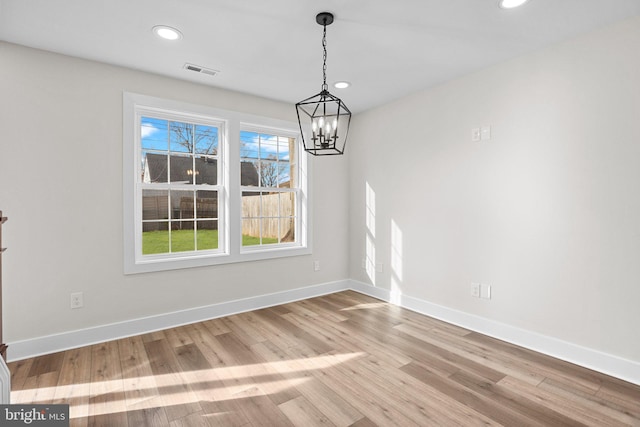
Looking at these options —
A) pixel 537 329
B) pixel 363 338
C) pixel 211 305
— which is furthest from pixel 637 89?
pixel 211 305

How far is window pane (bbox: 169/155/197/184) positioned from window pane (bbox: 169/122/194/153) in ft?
0.28

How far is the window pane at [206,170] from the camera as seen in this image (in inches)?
139

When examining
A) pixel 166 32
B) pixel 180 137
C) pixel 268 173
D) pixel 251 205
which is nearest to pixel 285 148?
pixel 268 173

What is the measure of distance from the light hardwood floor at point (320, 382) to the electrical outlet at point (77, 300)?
0.37 m

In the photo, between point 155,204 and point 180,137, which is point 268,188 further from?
point 155,204

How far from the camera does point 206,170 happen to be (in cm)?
358

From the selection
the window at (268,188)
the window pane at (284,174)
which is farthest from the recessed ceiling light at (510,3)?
the window pane at (284,174)

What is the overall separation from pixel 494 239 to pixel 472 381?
1.32 m

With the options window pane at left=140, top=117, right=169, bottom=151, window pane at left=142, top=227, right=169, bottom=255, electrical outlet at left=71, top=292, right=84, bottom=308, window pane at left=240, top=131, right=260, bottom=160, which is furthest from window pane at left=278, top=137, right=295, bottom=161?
electrical outlet at left=71, top=292, right=84, bottom=308

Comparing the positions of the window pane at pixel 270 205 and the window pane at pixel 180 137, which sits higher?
the window pane at pixel 180 137

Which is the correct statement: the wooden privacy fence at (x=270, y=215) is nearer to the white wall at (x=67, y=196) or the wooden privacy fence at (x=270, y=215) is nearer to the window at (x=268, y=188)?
the window at (x=268, y=188)

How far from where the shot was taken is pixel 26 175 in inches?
101

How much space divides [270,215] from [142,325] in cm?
180

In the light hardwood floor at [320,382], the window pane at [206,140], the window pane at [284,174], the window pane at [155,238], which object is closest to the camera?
the light hardwood floor at [320,382]
